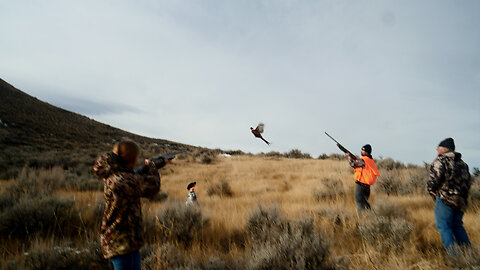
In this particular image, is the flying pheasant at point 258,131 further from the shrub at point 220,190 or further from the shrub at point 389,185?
the shrub at point 389,185

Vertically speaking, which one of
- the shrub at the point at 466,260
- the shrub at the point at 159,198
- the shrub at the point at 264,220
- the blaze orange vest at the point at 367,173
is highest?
the blaze orange vest at the point at 367,173

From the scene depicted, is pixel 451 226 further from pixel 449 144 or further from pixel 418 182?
pixel 418 182

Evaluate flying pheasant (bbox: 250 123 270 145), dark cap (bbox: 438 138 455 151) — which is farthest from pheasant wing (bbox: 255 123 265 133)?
dark cap (bbox: 438 138 455 151)

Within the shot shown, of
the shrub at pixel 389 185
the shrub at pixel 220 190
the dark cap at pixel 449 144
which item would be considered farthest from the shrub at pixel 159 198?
the shrub at pixel 389 185

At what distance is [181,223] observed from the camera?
13.9ft

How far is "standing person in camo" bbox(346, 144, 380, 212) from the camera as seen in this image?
524 centimetres

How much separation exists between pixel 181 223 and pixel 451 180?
4805mm

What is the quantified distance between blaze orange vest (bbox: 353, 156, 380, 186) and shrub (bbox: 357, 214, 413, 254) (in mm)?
1343

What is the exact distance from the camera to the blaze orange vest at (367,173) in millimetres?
5219

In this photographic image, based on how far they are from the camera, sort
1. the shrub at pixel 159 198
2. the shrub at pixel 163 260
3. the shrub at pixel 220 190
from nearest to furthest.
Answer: the shrub at pixel 163 260
the shrub at pixel 159 198
the shrub at pixel 220 190

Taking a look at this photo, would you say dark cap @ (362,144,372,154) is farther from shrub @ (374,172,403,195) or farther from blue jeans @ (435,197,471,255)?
shrub @ (374,172,403,195)

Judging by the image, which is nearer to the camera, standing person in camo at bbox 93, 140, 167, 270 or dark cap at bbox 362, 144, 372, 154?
standing person in camo at bbox 93, 140, 167, 270

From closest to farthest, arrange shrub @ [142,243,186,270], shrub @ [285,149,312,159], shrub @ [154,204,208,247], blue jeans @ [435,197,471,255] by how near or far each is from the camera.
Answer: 1. shrub @ [142,243,186,270]
2. blue jeans @ [435,197,471,255]
3. shrub @ [154,204,208,247]
4. shrub @ [285,149,312,159]

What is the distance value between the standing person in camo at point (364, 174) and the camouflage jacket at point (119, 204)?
4.89 metres
